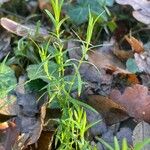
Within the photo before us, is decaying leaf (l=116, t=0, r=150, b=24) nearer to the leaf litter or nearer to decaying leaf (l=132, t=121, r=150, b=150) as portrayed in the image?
the leaf litter

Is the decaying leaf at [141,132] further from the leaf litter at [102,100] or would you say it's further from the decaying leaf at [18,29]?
the decaying leaf at [18,29]

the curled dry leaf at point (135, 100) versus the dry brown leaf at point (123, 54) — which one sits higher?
the curled dry leaf at point (135, 100)

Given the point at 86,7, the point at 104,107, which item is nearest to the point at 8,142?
the point at 104,107

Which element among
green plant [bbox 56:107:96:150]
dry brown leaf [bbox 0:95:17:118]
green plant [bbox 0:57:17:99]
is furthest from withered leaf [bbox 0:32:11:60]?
green plant [bbox 56:107:96:150]

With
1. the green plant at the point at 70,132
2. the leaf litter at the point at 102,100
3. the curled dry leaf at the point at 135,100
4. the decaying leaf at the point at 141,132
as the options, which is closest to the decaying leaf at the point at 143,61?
the leaf litter at the point at 102,100

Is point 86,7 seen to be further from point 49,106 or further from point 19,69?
point 49,106
